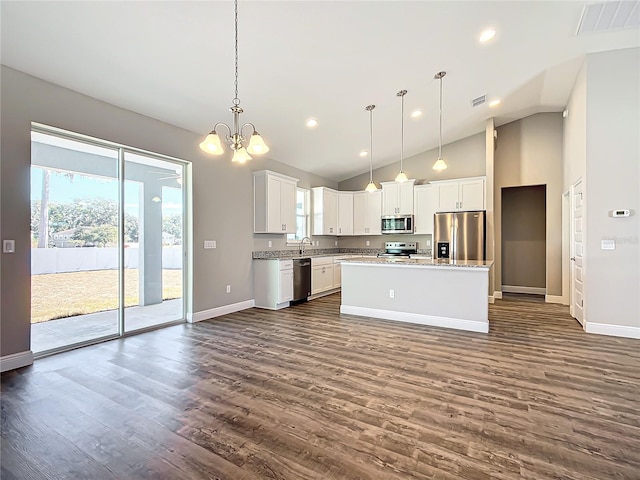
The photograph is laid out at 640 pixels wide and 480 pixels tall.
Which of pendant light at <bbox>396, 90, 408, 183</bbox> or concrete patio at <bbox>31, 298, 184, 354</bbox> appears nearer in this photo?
concrete patio at <bbox>31, 298, 184, 354</bbox>

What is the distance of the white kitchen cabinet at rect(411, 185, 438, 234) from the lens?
7.07m

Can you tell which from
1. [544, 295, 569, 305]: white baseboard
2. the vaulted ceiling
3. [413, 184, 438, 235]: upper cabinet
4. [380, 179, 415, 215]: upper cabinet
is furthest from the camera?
[380, 179, 415, 215]: upper cabinet

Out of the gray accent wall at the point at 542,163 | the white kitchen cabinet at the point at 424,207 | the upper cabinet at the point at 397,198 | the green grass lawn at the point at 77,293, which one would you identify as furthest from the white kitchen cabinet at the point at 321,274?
the gray accent wall at the point at 542,163

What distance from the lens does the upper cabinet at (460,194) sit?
21.3 ft

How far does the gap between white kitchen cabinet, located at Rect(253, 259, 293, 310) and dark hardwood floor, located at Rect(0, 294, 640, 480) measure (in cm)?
178

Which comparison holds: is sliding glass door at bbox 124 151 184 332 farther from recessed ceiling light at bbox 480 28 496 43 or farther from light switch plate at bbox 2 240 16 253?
recessed ceiling light at bbox 480 28 496 43

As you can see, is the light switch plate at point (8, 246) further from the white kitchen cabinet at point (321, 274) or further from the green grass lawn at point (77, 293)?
the white kitchen cabinet at point (321, 274)

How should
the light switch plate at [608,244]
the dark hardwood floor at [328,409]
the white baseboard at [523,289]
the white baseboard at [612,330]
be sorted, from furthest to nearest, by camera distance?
1. the white baseboard at [523,289]
2. the light switch plate at [608,244]
3. the white baseboard at [612,330]
4. the dark hardwood floor at [328,409]

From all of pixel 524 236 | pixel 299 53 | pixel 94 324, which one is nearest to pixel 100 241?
pixel 94 324

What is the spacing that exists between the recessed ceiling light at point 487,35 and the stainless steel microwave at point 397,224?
13.4 ft

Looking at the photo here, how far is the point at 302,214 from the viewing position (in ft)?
24.6

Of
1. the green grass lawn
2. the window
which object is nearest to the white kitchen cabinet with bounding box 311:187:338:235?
the window

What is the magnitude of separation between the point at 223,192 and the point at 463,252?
15.5 ft

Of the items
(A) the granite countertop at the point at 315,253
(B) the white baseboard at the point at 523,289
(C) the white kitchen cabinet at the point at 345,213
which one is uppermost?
(C) the white kitchen cabinet at the point at 345,213
